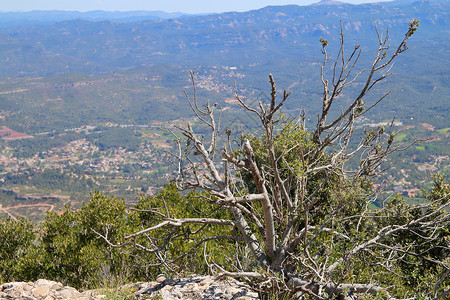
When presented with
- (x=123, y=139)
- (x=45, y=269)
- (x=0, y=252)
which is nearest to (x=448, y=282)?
(x=45, y=269)

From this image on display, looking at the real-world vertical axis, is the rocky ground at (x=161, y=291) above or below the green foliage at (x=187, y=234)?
above

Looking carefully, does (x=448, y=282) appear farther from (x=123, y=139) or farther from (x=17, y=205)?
(x=123, y=139)

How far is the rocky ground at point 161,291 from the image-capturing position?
17.8ft

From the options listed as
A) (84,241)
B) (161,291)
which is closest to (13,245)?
(84,241)

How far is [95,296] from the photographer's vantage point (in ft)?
19.4

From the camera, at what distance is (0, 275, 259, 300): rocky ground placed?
543cm

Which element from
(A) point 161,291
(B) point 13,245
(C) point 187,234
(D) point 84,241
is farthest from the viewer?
(B) point 13,245

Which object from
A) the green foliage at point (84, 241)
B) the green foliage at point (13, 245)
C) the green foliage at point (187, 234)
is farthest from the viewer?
the green foliage at point (13, 245)

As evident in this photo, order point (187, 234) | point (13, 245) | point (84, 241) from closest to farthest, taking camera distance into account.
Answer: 1. point (187, 234)
2. point (84, 241)
3. point (13, 245)

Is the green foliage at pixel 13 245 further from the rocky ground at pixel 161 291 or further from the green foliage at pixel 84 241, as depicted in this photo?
the rocky ground at pixel 161 291

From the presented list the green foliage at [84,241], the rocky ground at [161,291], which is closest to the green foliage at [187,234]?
the rocky ground at [161,291]

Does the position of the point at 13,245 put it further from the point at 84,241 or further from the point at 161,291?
the point at 161,291

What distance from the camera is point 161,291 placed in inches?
223

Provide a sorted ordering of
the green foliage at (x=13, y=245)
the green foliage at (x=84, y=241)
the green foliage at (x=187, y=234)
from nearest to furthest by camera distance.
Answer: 1. the green foliage at (x=187, y=234)
2. the green foliage at (x=84, y=241)
3. the green foliage at (x=13, y=245)
